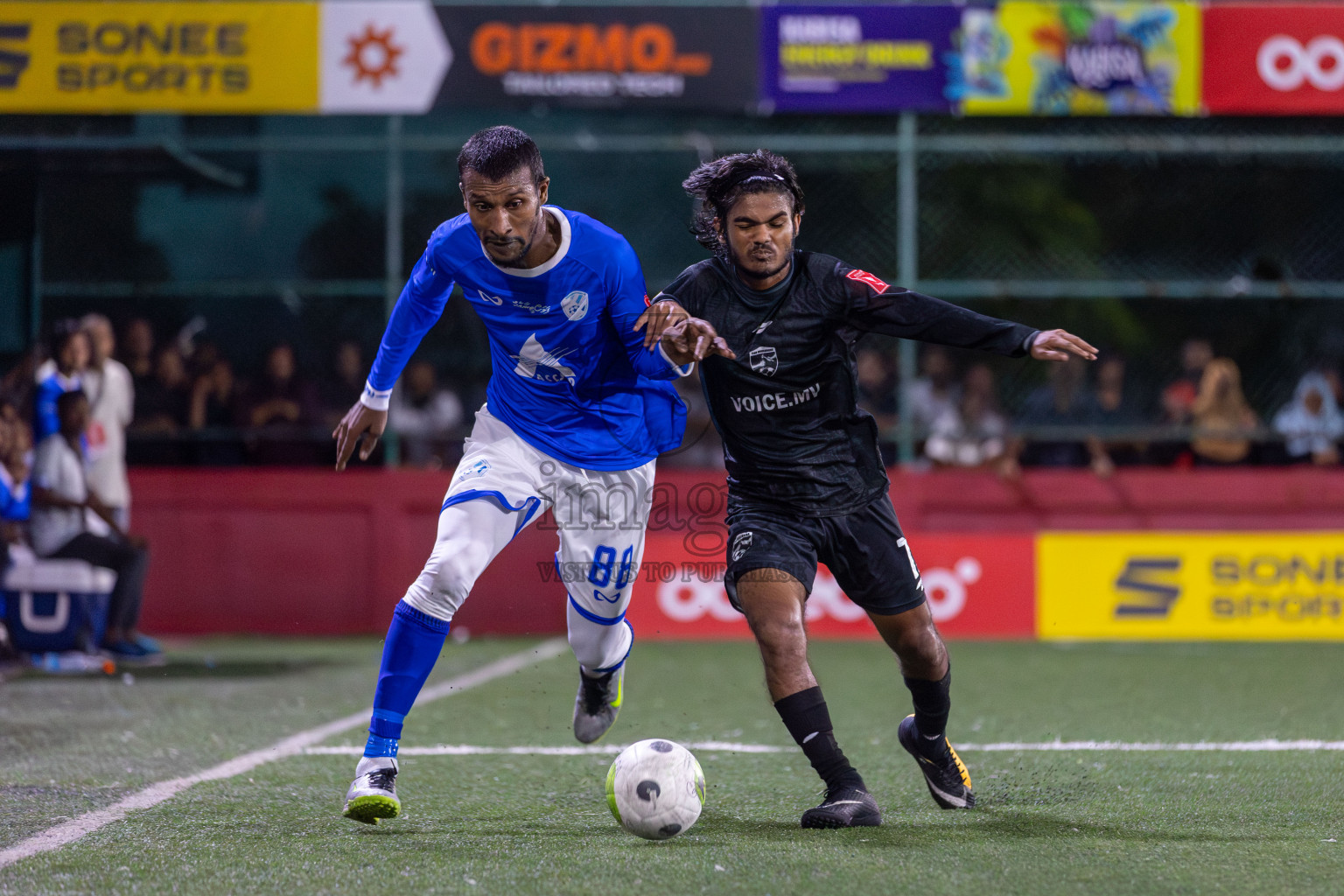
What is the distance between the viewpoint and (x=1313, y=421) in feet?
38.9

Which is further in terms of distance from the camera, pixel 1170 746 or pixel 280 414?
pixel 280 414

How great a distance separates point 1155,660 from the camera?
30.8 ft

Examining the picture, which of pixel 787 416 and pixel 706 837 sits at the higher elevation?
pixel 787 416

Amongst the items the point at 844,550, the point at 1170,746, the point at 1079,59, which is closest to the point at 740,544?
the point at 844,550

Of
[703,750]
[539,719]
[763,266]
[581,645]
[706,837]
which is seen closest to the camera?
[706,837]

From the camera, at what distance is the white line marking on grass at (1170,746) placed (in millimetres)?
5844

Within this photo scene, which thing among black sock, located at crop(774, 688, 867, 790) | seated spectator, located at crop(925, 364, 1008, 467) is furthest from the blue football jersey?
seated spectator, located at crop(925, 364, 1008, 467)

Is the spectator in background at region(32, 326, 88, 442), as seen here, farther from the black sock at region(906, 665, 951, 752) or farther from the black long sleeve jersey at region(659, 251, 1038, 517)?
the black sock at region(906, 665, 951, 752)

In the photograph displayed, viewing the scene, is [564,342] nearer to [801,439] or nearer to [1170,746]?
[801,439]

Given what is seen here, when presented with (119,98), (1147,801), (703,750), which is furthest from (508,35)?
(1147,801)

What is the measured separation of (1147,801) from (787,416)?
5.48ft

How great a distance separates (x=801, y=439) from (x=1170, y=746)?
240 centimetres

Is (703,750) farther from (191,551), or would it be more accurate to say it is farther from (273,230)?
(273,230)

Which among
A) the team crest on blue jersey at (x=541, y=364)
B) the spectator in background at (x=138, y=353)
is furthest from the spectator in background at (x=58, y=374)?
the team crest on blue jersey at (x=541, y=364)
